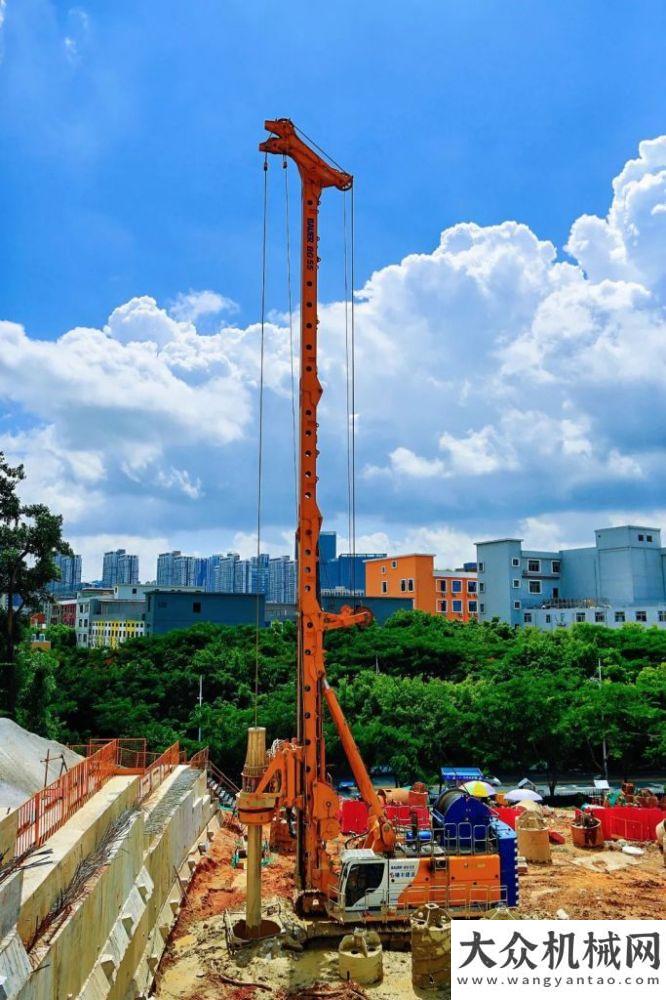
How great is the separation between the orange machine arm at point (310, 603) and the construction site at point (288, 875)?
3 cm

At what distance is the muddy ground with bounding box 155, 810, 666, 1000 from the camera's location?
45.3 feet

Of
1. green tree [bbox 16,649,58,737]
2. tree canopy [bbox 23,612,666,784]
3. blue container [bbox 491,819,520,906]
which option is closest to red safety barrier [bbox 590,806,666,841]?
tree canopy [bbox 23,612,666,784]

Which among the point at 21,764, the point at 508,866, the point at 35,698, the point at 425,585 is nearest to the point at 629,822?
the point at 508,866

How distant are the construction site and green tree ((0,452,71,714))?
47.8 feet

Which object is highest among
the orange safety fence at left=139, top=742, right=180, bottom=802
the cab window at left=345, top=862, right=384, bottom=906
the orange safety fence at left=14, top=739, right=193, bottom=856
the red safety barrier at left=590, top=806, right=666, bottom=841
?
the orange safety fence at left=14, top=739, right=193, bottom=856

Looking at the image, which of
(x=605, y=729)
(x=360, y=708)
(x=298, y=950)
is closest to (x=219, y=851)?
(x=298, y=950)

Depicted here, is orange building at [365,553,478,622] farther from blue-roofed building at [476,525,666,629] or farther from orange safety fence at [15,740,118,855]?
orange safety fence at [15,740,118,855]

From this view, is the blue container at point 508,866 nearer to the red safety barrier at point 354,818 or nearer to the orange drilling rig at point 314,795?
the orange drilling rig at point 314,795

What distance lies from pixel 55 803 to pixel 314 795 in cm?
557

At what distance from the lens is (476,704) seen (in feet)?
114

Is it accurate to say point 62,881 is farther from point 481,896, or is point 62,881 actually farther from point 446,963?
point 481,896

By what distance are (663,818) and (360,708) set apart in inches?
633

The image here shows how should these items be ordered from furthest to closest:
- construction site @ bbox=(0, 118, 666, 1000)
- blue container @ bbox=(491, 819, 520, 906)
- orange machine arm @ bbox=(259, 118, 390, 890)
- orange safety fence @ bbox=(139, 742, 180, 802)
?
orange safety fence @ bbox=(139, 742, 180, 802) → orange machine arm @ bbox=(259, 118, 390, 890) → blue container @ bbox=(491, 819, 520, 906) → construction site @ bbox=(0, 118, 666, 1000)

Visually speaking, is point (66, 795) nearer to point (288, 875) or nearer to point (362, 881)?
point (362, 881)
